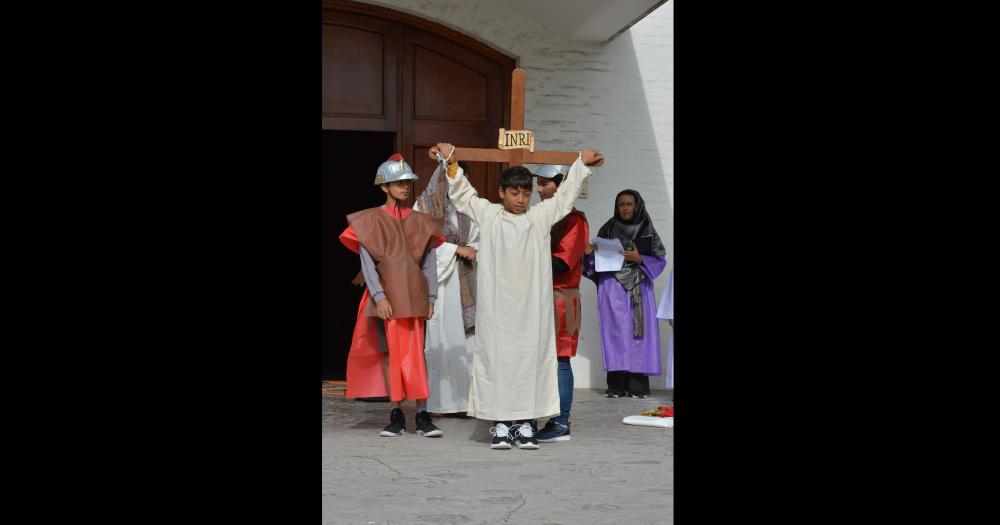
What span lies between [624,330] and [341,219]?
14.0 ft

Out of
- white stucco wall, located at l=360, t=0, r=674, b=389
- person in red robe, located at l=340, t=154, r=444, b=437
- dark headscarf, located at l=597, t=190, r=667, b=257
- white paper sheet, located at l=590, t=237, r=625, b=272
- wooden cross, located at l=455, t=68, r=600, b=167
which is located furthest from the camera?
white stucco wall, located at l=360, t=0, r=674, b=389

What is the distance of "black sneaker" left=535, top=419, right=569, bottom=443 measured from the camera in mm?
6340

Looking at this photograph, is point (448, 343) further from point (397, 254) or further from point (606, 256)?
point (606, 256)

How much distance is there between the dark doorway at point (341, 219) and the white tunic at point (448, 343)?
4376 mm

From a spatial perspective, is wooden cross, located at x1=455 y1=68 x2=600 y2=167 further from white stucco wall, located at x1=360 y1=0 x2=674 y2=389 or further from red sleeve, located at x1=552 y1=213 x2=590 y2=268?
white stucco wall, located at x1=360 y1=0 x2=674 y2=389

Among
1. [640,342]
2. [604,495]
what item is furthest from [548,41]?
[604,495]

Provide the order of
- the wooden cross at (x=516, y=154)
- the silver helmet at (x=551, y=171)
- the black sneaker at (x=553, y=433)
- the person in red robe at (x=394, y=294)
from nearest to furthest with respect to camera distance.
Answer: the wooden cross at (x=516, y=154) < the black sneaker at (x=553, y=433) < the person in red robe at (x=394, y=294) < the silver helmet at (x=551, y=171)

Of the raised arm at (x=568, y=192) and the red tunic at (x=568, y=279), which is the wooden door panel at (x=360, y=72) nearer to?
the red tunic at (x=568, y=279)

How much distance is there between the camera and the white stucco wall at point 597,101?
29.8 feet

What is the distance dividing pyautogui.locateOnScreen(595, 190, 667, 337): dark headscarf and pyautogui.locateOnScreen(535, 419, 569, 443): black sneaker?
2.20 meters

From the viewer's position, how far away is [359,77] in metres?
9.03

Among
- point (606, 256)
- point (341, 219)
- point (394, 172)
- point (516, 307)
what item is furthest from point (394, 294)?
point (341, 219)

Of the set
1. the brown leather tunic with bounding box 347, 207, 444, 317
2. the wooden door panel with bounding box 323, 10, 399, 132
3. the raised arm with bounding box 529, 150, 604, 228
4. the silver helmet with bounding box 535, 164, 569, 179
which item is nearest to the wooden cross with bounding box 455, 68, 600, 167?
the raised arm with bounding box 529, 150, 604, 228

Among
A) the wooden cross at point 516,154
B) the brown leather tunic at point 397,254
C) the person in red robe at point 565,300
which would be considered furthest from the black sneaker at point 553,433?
the wooden cross at point 516,154
